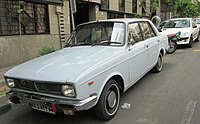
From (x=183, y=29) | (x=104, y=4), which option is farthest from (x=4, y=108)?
(x=104, y=4)

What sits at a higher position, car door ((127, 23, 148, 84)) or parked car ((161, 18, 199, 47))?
parked car ((161, 18, 199, 47))

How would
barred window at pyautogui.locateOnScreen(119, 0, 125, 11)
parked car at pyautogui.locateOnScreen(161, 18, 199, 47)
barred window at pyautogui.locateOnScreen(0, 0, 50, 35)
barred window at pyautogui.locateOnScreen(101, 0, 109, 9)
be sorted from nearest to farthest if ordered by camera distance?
barred window at pyautogui.locateOnScreen(0, 0, 50, 35), parked car at pyautogui.locateOnScreen(161, 18, 199, 47), barred window at pyautogui.locateOnScreen(101, 0, 109, 9), barred window at pyautogui.locateOnScreen(119, 0, 125, 11)

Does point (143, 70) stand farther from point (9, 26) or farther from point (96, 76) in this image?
point (9, 26)

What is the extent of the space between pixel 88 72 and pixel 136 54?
165 cm

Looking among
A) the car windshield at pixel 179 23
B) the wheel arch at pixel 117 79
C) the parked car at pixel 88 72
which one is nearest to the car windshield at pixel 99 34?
the parked car at pixel 88 72

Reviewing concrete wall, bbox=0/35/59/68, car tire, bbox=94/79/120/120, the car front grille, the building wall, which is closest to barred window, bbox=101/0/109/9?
the building wall

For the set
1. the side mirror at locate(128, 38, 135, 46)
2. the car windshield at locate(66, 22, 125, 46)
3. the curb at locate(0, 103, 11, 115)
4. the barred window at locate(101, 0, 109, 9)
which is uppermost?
the barred window at locate(101, 0, 109, 9)

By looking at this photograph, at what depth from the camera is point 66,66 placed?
9.98 ft

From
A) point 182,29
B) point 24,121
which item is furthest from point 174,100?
point 182,29

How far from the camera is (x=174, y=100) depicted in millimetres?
3961

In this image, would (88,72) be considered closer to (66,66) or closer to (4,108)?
(66,66)

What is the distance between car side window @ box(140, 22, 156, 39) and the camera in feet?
16.3

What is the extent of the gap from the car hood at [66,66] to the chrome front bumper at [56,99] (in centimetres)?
27

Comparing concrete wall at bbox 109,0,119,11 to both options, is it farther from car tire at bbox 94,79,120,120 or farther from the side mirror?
car tire at bbox 94,79,120,120
